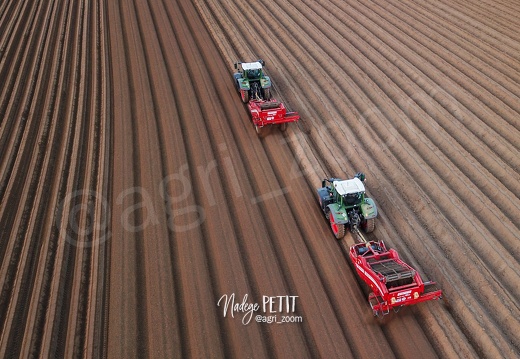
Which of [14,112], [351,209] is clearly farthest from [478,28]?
[14,112]

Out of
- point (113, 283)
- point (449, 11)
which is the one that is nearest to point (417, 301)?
point (113, 283)

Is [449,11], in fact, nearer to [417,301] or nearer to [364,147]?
[364,147]

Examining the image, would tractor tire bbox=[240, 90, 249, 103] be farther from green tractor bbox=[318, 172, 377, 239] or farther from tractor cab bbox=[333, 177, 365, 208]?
tractor cab bbox=[333, 177, 365, 208]

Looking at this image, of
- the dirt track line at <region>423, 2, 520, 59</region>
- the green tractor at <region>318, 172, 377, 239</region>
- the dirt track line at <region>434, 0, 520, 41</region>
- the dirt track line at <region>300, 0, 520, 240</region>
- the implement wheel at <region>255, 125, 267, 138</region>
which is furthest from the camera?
the dirt track line at <region>434, 0, 520, 41</region>

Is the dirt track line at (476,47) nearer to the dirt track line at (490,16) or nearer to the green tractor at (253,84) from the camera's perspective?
the dirt track line at (490,16)

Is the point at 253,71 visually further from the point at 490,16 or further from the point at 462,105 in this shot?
the point at 490,16

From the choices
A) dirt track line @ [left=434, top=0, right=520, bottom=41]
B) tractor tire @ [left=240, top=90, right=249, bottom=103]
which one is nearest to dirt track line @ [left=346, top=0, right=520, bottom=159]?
dirt track line @ [left=434, top=0, right=520, bottom=41]
